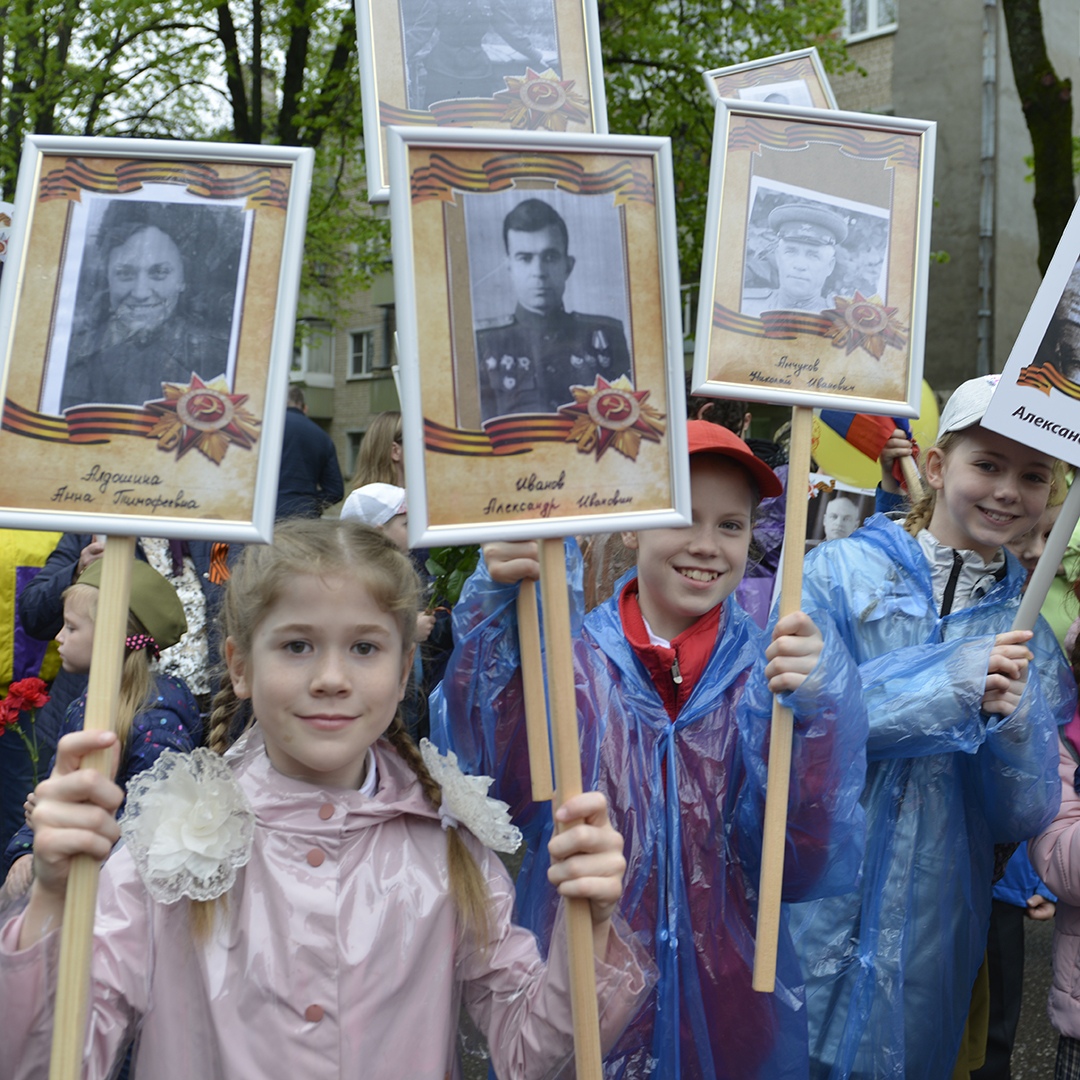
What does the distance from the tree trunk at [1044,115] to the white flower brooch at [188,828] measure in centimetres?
620

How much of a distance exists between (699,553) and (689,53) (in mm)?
10687

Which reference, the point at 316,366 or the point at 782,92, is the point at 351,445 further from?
the point at 782,92

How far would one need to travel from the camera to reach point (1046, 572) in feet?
6.65

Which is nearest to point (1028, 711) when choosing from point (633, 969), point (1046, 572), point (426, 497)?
point (1046, 572)

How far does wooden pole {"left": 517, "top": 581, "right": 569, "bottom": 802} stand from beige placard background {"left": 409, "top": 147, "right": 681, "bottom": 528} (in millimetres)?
246

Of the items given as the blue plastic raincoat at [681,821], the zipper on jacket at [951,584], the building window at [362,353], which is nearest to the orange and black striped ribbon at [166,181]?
the blue plastic raincoat at [681,821]

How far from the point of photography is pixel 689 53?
11.7 m

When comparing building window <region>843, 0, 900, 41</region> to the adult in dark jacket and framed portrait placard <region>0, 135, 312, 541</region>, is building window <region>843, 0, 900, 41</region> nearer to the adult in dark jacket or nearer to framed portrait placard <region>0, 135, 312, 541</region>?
the adult in dark jacket

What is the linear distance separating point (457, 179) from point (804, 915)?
59.6 inches

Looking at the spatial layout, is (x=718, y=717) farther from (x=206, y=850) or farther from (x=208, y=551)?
(x=208, y=551)

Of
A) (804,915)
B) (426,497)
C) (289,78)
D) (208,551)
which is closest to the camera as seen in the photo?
(426,497)

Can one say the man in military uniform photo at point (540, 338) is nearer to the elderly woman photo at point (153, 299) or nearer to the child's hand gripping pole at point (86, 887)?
the elderly woman photo at point (153, 299)

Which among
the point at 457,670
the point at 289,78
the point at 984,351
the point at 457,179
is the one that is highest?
the point at 289,78

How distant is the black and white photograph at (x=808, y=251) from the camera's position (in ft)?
6.30
